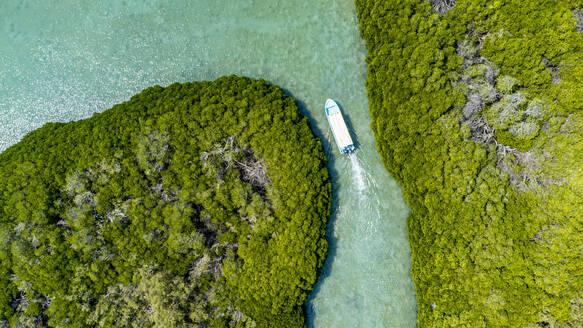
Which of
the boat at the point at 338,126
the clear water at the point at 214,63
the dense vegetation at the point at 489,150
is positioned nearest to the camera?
the dense vegetation at the point at 489,150

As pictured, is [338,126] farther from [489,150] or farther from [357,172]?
[489,150]

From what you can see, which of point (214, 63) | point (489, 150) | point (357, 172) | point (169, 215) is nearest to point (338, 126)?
point (357, 172)

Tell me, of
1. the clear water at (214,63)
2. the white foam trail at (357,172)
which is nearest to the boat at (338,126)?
the clear water at (214,63)

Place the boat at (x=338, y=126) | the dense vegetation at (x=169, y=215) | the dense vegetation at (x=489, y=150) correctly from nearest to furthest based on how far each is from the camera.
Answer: the dense vegetation at (x=489, y=150) → the dense vegetation at (x=169, y=215) → the boat at (x=338, y=126)

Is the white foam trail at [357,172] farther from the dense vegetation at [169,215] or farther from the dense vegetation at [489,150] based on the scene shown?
the dense vegetation at [169,215]

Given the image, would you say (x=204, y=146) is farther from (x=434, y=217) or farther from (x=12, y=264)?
(x=434, y=217)

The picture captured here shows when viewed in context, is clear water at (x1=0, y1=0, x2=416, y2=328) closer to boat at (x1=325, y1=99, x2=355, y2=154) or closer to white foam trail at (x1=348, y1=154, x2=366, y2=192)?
white foam trail at (x1=348, y1=154, x2=366, y2=192)

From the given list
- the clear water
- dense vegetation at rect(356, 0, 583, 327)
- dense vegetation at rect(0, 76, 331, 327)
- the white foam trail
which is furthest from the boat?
dense vegetation at rect(356, 0, 583, 327)
